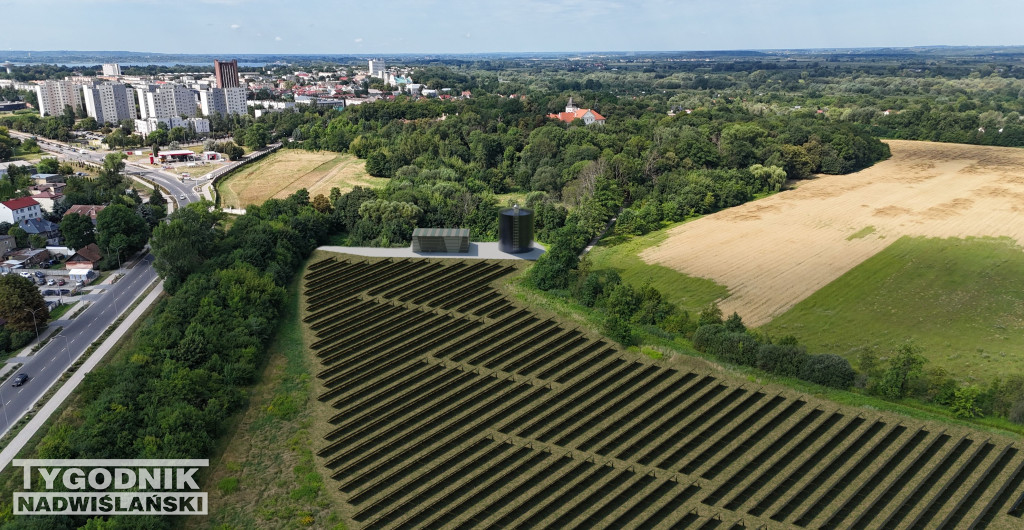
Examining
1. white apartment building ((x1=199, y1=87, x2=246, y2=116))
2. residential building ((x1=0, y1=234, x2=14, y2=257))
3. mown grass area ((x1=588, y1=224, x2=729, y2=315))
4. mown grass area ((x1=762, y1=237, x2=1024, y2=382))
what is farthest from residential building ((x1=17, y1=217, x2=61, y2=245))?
white apartment building ((x1=199, y1=87, x2=246, y2=116))

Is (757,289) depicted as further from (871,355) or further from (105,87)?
(105,87)

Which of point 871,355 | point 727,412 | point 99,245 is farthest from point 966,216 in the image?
point 99,245

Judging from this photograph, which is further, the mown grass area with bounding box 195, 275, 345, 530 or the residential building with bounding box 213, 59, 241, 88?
the residential building with bounding box 213, 59, 241, 88

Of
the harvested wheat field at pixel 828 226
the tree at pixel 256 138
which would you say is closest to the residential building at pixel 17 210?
the tree at pixel 256 138

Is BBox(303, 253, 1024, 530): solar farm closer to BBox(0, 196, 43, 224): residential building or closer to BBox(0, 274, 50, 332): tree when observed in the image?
BBox(0, 274, 50, 332): tree

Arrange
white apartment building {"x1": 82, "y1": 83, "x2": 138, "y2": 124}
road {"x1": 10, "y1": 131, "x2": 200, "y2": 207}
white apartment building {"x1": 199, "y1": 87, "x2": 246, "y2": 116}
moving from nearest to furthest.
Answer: road {"x1": 10, "y1": 131, "x2": 200, "y2": 207} → white apartment building {"x1": 82, "y1": 83, "x2": 138, "y2": 124} → white apartment building {"x1": 199, "y1": 87, "x2": 246, "y2": 116}

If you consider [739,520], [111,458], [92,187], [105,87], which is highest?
[105,87]
